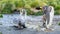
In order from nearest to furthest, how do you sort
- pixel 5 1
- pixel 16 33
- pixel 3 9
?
pixel 16 33, pixel 3 9, pixel 5 1

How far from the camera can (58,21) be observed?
18.6m

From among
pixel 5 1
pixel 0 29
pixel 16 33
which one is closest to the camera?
pixel 16 33

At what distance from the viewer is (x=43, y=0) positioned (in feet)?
93.4

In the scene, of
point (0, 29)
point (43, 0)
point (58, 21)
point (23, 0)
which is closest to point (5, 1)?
point (23, 0)

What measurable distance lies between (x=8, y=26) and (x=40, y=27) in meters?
2.10

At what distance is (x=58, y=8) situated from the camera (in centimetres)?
2516

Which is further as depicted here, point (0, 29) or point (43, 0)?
point (43, 0)

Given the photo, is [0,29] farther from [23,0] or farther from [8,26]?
[23,0]

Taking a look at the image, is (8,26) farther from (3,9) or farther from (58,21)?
(3,9)

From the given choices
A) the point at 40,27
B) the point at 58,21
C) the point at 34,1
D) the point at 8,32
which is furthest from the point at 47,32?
the point at 34,1

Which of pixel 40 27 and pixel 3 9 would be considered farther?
pixel 3 9

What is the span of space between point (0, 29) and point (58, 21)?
4.49 metres

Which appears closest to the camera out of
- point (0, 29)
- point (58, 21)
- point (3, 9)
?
point (0, 29)

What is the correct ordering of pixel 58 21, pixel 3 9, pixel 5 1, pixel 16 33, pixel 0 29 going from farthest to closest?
pixel 5 1
pixel 3 9
pixel 58 21
pixel 0 29
pixel 16 33
